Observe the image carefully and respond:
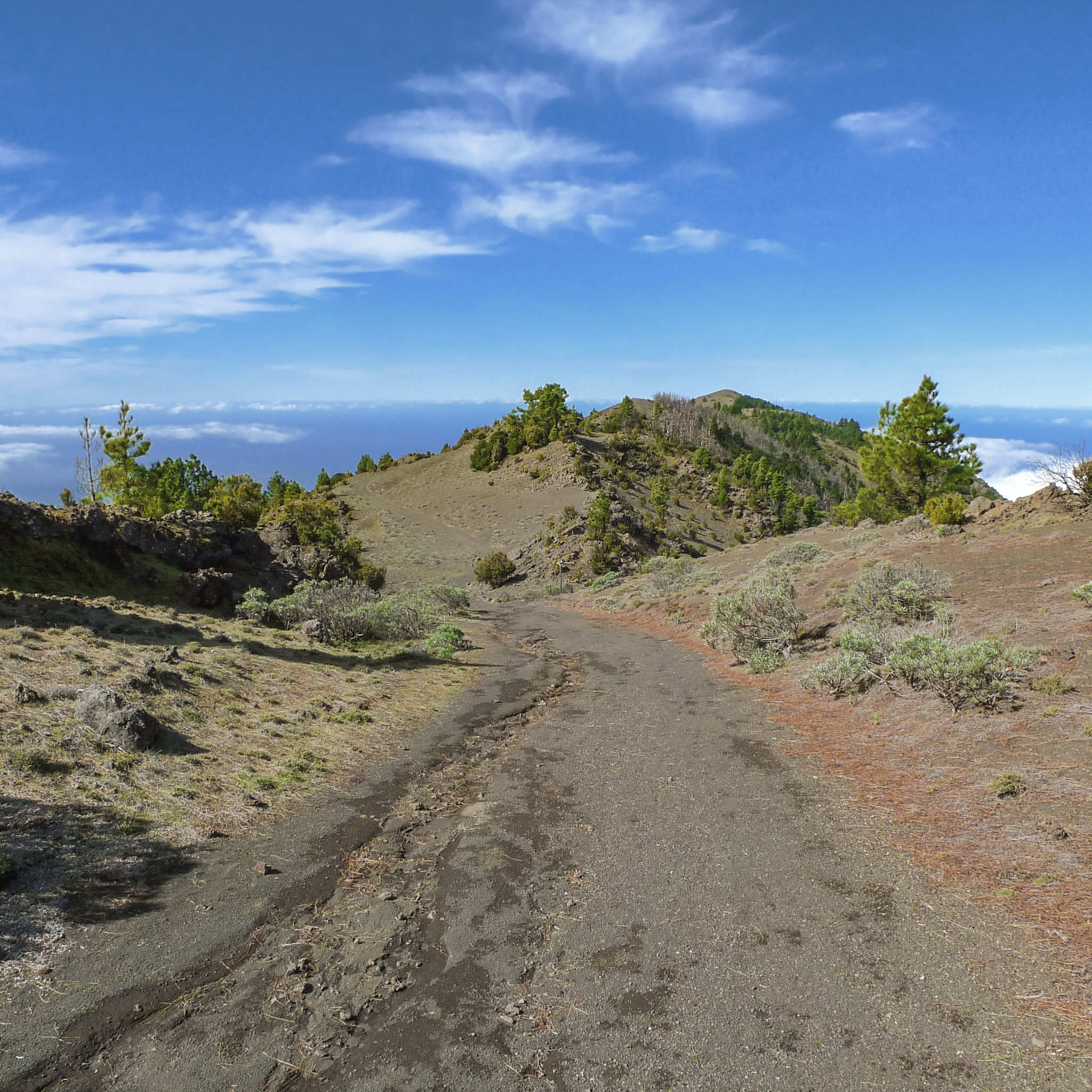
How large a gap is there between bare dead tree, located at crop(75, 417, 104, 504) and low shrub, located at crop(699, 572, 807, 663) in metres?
49.7

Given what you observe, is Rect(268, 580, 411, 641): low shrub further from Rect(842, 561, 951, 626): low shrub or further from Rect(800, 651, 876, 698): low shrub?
Rect(842, 561, 951, 626): low shrub

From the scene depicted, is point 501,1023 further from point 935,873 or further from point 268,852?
point 935,873

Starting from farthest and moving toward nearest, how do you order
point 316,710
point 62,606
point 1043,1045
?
point 62,606
point 316,710
point 1043,1045

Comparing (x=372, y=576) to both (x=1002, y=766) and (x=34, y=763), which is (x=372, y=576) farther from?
(x=1002, y=766)

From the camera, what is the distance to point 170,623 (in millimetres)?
13836

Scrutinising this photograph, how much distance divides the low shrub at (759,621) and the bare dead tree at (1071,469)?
11.4 m

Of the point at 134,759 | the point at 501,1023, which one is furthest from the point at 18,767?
the point at 501,1023

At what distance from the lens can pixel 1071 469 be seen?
70.2 ft

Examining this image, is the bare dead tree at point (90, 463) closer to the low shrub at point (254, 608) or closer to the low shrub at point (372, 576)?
the low shrub at point (372, 576)

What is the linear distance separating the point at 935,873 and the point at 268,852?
6.48m

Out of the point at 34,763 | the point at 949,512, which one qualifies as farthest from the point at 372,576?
the point at 34,763

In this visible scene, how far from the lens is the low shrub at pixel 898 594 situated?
545 inches

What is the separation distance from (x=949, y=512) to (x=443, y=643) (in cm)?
2190

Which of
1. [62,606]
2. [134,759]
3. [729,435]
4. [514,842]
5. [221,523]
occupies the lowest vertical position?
[514,842]
